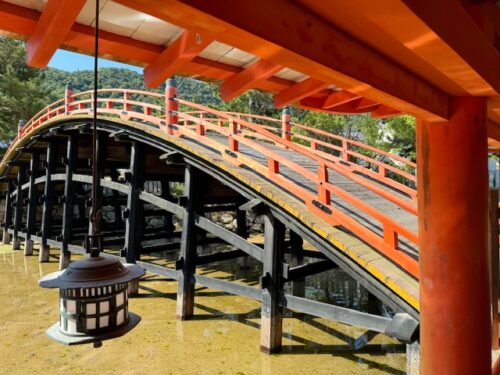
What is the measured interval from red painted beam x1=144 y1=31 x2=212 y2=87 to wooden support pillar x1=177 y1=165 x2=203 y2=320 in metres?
4.25

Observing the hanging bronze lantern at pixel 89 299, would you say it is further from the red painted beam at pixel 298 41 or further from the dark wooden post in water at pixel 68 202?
the dark wooden post in water at pixel 68 202

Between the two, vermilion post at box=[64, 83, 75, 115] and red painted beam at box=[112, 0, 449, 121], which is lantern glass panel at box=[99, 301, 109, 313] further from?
vermilion post at box=[64, 83, 75, 115]

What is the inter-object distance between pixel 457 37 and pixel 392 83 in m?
0.34

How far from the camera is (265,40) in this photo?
1205 millimetres

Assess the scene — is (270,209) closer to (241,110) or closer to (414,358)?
(414,358)

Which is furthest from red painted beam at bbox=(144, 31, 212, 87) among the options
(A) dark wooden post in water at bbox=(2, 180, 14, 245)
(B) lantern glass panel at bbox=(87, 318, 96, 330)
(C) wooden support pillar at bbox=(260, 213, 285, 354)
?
(A) dark wooden post in water at bbox=(2, 180, 14, 245)

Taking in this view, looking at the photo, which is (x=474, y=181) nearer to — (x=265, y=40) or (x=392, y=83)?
(x=392, y=83)

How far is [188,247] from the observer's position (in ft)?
21.7

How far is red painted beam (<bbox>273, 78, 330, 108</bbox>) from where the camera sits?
3291 millimetres

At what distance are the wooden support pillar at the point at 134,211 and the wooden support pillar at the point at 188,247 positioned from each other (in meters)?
1.47

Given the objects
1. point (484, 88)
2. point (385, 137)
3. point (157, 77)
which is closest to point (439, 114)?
point (484, 88)

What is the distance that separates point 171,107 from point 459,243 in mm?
5837

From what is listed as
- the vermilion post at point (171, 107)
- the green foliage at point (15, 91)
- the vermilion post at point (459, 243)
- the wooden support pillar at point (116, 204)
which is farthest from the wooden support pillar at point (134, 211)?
the green foliage at point (15, 91)

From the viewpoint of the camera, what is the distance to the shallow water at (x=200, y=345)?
4832mm
